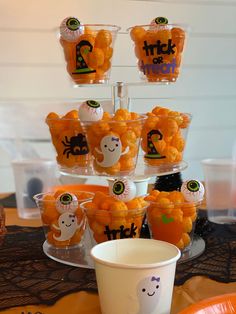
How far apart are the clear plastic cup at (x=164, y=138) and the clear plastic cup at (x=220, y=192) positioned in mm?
195

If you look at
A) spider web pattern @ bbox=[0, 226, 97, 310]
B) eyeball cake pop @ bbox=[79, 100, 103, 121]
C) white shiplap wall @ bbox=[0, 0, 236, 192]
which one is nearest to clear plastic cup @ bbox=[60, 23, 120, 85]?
eyeball cake pop @ bbox=[79, 100, 103, 121]

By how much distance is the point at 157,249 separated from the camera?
2.33 feet

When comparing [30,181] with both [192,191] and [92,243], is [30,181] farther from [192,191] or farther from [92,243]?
[192,191]

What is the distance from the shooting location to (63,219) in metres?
0.94

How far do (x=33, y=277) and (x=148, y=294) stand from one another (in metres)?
0.26

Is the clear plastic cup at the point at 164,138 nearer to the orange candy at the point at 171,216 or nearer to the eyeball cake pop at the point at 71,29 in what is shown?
the orange candy at the point at 171,216

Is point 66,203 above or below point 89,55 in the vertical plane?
below

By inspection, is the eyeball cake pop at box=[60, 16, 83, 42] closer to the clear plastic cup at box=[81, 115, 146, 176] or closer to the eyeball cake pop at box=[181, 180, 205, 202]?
the clear plastic cup at box=[81, 115, 146, 176]

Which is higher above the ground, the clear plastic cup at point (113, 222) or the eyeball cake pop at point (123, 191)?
the eyeball cake pop at point (123, 191)

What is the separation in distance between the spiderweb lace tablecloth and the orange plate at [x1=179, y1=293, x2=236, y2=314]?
140mm

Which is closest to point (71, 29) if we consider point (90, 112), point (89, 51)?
point (89, 51)

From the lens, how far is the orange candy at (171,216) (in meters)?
0.89

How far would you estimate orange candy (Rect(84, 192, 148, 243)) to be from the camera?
2.81 ft

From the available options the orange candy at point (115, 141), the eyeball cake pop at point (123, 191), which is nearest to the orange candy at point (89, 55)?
the orange candy at point (115, 141)
